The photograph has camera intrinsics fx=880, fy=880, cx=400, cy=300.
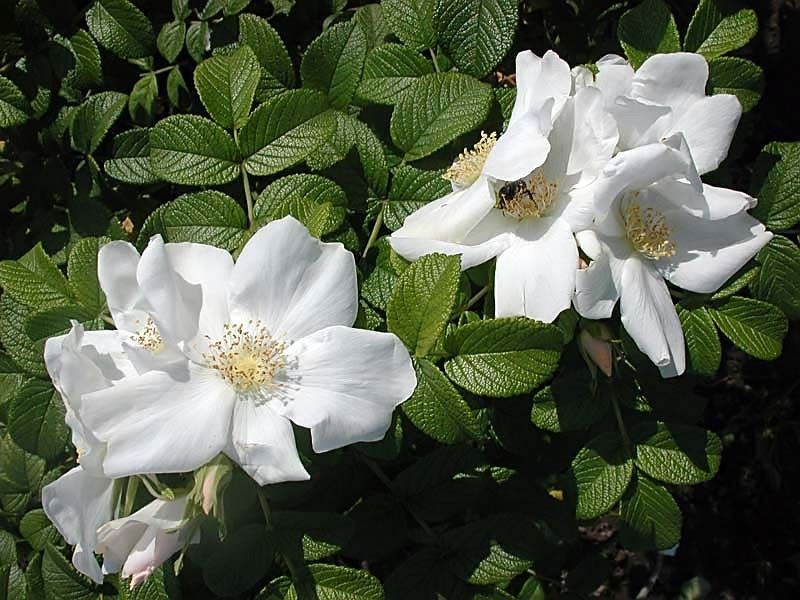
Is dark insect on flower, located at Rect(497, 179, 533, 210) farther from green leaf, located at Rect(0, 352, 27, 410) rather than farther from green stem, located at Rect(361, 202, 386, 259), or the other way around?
green leaf, located at Rect(0, 352, 27, 410)

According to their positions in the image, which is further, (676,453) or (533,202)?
(676,453)

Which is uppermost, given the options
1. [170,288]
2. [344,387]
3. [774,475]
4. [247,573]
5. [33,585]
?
[170,288]

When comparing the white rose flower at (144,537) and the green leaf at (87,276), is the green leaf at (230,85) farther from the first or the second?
the white rose flower at (144,537)

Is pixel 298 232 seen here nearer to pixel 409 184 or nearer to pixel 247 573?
pixel 409 184

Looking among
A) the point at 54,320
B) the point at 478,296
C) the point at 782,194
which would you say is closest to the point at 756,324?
the point at 782,194

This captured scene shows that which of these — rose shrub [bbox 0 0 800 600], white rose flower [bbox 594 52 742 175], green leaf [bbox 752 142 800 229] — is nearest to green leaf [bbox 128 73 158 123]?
rose shrub [bbox 0 0 800 600]

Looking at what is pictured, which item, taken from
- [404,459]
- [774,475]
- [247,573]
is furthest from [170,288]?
[774,475]

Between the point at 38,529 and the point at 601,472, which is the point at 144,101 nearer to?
the point at 38,529

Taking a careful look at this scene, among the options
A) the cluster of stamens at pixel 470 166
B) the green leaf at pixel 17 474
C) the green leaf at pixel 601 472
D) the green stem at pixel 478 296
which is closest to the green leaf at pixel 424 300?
the green stem at pixel 478 296
